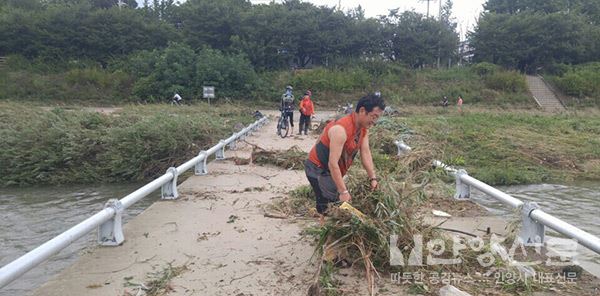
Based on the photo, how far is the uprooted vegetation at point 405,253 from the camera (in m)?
3.96

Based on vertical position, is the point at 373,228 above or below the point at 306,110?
below

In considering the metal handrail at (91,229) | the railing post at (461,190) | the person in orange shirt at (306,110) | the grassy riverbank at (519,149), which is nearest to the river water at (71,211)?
the railing post at (461,190)

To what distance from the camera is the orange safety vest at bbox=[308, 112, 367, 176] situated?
14.7 feet

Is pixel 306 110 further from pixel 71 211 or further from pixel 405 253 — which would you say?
pixel 405 253

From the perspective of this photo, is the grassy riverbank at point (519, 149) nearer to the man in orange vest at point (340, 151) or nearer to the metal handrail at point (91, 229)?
the man in orange vest at point (340, 151)

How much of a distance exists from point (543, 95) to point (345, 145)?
4373cm

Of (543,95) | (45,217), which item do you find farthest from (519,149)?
(543,95)

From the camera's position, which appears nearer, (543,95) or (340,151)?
(340,151)

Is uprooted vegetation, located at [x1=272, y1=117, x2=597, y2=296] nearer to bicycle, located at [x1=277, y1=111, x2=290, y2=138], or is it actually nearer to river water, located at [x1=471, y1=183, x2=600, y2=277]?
river water, located at [x1=471, y1=183, x2=600, y2=277]

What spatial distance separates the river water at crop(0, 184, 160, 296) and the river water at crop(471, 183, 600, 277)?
6.41 metres

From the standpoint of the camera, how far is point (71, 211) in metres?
9.78

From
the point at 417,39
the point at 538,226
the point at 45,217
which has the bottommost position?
the point at 45,217

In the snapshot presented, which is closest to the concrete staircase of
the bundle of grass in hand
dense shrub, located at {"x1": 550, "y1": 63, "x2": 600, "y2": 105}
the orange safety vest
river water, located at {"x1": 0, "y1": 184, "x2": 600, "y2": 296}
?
dense shrub, located at {"x1": 550, "y1": 63, "x2": 600, "y2": 105}

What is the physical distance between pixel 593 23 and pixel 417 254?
59.1 m
